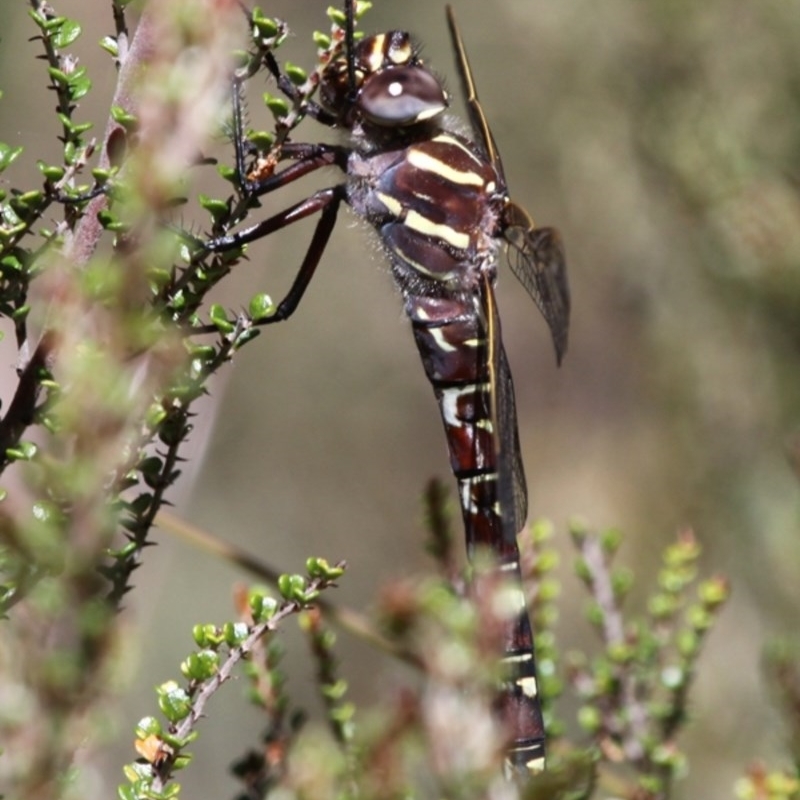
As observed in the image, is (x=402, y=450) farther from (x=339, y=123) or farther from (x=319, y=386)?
(x=339, y=123)

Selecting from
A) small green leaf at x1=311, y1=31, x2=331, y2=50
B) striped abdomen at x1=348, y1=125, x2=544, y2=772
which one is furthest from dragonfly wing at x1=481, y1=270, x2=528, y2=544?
small green leaf at x1=311, y1=31, x2=331, y2=50

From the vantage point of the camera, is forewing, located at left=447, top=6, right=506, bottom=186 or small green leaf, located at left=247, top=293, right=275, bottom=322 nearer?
small green leaf, located at left=247, top=293, right=275, bottom=322

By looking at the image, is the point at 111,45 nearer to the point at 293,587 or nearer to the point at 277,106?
the point at 277,106

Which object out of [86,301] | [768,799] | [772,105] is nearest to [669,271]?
[772,105]

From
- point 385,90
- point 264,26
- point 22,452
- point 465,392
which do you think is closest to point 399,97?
point 385,90

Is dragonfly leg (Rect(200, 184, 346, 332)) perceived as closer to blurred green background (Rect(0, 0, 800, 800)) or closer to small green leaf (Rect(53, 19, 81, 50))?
blurred green background (Rect(0, 0, 800, 800))

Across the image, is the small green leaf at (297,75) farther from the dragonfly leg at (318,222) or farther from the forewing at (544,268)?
the forewing at (544,268)

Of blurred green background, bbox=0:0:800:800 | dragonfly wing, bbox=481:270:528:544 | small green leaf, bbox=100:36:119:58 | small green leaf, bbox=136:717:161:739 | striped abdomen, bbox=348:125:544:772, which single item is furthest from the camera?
blurred green background, bbox=0:0:800:800
